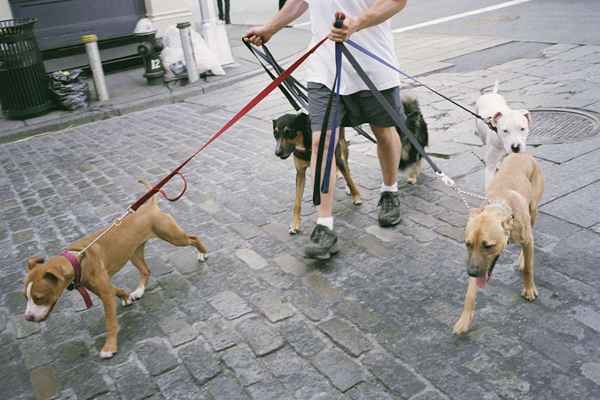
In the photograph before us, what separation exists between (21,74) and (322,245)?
7582 mm

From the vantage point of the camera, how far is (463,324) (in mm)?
3191

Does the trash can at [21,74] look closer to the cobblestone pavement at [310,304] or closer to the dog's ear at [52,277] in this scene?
the cobblestone pavement at [310,304]

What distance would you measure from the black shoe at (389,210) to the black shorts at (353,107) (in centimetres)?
64

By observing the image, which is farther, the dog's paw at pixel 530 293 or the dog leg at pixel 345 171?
the dog leg at pixel 345 171

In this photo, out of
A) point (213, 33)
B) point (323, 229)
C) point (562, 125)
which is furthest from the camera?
point (213, 33)

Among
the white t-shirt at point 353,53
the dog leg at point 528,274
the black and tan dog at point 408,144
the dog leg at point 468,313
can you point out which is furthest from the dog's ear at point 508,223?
the black and tan dog at point 408,144

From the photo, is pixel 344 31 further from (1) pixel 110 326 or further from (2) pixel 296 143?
(1) pixel 110 326

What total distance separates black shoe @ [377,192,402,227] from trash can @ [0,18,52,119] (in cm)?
736

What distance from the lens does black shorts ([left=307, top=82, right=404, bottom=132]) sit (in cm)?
415

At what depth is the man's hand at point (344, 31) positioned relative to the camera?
356 centimetres

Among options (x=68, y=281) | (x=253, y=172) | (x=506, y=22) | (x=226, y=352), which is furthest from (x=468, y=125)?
(x=506, y=22)

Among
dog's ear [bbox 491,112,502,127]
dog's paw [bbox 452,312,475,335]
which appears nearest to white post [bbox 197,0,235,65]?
dog's ear [bbox 491,112,502,127]

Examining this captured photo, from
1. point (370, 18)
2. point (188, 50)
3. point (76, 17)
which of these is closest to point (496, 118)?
point (370, 18)

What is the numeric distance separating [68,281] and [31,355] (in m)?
0.59
